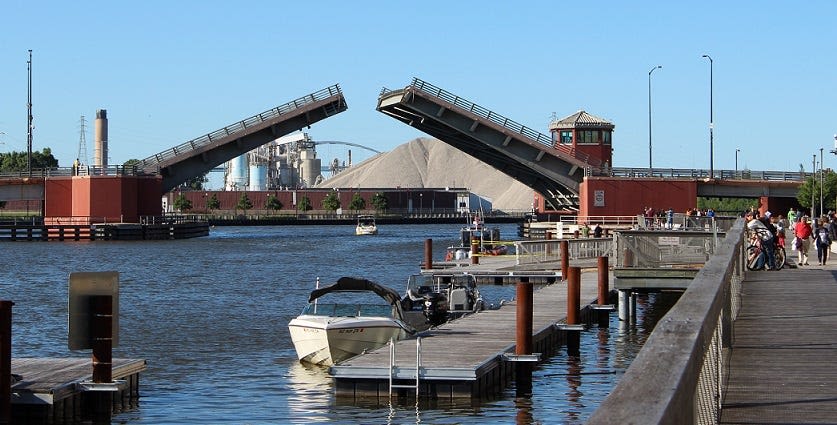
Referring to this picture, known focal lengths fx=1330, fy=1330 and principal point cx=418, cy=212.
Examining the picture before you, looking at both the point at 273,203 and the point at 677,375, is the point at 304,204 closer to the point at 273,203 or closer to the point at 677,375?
the point at 273,203

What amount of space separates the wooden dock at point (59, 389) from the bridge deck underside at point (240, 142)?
46.0 m

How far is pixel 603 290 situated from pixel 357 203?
469ft

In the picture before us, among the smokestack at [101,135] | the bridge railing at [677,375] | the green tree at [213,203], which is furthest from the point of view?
the green tree at [213,203]

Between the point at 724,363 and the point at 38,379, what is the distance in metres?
9.41

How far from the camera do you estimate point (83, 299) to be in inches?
599

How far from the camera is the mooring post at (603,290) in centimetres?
2609

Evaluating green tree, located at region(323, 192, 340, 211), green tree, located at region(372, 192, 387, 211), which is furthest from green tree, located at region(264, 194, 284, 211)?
green tree, located at region(372, 192, 387, 211)

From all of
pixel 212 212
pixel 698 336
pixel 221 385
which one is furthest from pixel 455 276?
pixel 212 212

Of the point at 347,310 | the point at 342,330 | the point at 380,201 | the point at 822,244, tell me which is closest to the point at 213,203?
the point at 380,201

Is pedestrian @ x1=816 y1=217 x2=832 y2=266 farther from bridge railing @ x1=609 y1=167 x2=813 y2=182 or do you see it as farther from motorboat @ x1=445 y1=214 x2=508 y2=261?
bridge railing @ x1=609 y1=167 x2=813 y2=182

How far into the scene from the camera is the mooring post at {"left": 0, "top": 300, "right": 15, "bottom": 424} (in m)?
13.9

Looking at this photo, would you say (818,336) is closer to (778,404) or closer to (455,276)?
(778,404)

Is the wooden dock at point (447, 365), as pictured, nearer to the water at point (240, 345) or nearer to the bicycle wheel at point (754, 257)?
the water at point (240, 345)

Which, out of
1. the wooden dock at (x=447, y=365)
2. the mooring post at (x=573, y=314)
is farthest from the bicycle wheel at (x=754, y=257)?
the wooden dock at (x=447, y=365)
